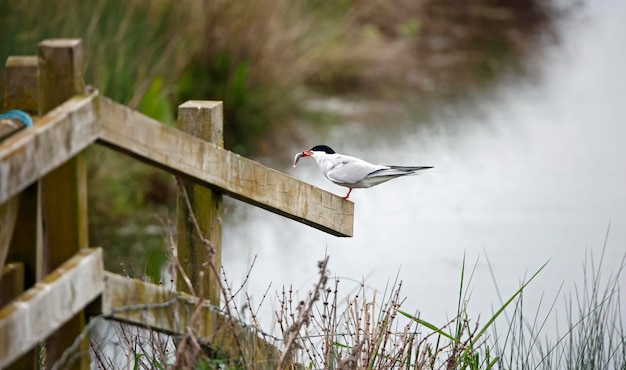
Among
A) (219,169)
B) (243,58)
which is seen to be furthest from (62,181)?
(243,58)

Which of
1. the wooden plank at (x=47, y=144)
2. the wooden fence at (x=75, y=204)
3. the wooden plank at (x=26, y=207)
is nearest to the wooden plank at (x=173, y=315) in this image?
the wooden fence at (x=75, y=204)

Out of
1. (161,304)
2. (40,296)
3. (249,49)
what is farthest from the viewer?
(249,49)

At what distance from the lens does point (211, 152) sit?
204 centimetres

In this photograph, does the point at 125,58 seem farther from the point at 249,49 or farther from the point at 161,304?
the point at 161,304

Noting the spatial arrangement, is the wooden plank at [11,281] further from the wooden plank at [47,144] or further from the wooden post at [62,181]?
the wooden plank at [47,144]

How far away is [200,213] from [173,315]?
231 millimetres

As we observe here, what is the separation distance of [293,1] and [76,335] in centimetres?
717

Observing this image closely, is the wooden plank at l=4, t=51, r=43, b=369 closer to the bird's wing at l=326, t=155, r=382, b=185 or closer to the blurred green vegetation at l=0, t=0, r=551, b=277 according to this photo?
the bird's wing at l=326, t=155, r=382, b=185

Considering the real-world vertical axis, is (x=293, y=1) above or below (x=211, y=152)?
above

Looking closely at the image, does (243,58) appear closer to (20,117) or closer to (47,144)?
(20,117)

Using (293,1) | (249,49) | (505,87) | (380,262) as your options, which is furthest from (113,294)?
(505,87)

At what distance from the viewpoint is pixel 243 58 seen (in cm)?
798

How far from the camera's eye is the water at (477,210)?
18.1 feet

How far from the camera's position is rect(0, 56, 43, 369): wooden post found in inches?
69.6
